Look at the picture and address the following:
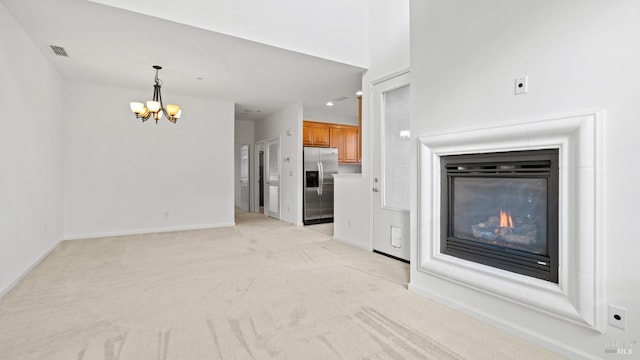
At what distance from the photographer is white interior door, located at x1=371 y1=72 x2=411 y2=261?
3.96 meters

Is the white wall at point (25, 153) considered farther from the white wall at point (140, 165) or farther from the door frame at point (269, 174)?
the door frame at point (269, 174)

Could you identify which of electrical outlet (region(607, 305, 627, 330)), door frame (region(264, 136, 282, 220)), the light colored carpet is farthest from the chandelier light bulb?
electrical outlet (region(607, 305, 627, 330))

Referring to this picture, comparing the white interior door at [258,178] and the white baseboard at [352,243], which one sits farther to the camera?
the white interior door at [258,178]

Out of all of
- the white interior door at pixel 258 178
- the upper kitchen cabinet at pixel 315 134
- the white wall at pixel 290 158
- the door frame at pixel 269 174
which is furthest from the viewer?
the white interior door at pixel 258 178

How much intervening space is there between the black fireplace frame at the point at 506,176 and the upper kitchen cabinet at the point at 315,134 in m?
4.71

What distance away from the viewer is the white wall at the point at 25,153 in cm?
287

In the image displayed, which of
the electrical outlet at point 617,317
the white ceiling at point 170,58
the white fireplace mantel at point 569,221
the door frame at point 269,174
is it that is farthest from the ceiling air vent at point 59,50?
the electrical outlet at point 617,317

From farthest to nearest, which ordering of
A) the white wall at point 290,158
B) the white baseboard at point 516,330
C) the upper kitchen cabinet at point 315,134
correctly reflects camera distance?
the upper kitchen cabinet at point 315,134 < the white wall at point 290,158 < the white baseboard at point 516,330

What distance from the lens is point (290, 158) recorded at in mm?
7008

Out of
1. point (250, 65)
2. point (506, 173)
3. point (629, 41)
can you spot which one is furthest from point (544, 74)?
point (250, 65)

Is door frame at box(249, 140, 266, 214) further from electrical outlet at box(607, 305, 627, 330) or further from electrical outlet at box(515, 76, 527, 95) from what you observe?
electrical outlet at box(607, 305, 627, 330)

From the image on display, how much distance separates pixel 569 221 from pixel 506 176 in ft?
1.60

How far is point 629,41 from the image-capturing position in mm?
1610

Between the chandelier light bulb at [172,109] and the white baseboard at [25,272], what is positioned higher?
the chandelier light bulb at [172,109]
